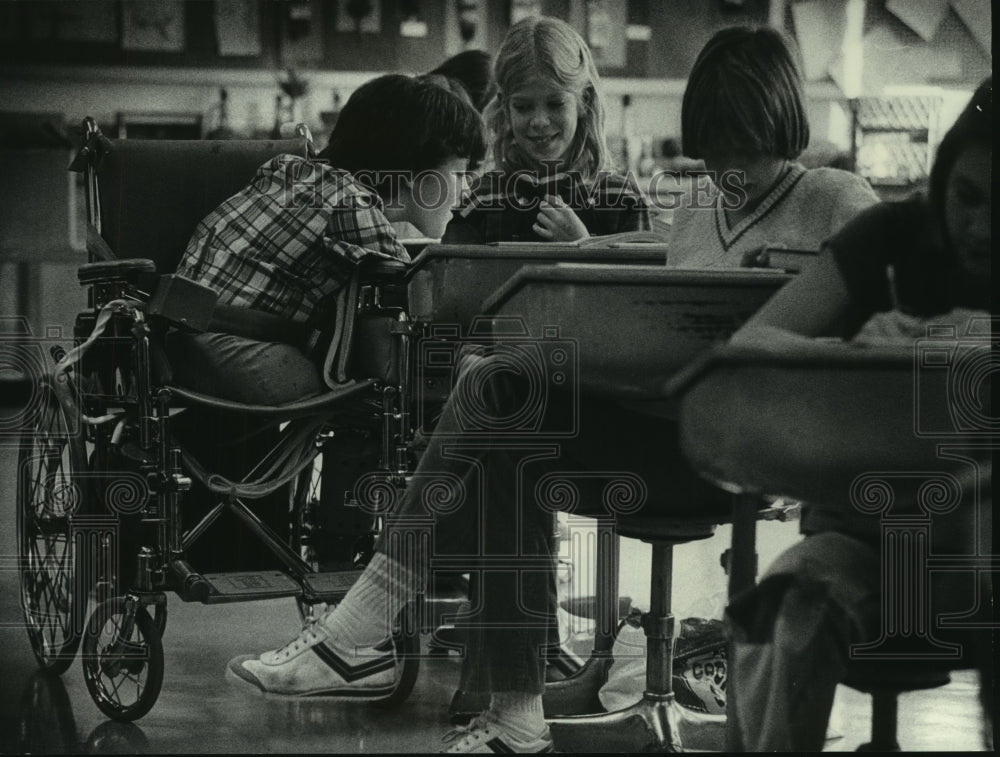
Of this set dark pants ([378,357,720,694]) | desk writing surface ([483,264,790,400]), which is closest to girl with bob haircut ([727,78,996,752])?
desk writing surface ([483,264,790,400])

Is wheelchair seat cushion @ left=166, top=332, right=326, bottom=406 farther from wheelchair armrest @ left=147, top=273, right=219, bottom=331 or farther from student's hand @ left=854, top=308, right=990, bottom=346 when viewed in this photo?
student's hand @ left=854, top=308, right=990, bottom=346

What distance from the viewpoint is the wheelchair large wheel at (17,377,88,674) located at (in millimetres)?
2389

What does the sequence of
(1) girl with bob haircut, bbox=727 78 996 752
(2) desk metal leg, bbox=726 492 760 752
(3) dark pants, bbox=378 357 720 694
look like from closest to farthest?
(1) girl with bob haircut, bbox=727 78 996 752, (2) desk metal leg, bbox=726 492 760 752, (3) dark pants, bbox=378 357 720 694

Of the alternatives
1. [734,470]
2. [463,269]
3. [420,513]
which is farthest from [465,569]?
[734,470]

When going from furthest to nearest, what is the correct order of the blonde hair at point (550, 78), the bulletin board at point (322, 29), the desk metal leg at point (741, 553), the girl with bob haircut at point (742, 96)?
the blonde hair at point (550, 78) → the bulletin board at point (322, 29) → the girl with bob haircut at point (742, 96) → the desk metal leg at point (741, 553)

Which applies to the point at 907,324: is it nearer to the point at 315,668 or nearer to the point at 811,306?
the point at 811,306

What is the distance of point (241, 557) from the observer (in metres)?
2.66

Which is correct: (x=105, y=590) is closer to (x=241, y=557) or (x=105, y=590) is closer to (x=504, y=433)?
(x=241, y=557)

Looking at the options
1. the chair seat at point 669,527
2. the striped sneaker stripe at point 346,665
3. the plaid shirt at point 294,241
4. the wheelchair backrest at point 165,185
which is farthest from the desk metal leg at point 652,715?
the wheelchair backrest at point 165,185

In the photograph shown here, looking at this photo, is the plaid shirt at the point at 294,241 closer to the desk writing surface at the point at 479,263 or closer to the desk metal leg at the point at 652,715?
the desk writing surface at the point at 479,263

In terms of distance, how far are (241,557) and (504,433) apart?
0.99 metres

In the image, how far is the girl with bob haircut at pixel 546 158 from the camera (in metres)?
2.22

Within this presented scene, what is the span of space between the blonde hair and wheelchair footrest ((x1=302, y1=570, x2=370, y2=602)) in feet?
2.55

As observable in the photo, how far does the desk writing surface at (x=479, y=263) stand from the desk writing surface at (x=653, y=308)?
1.12ft
